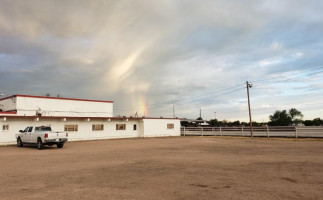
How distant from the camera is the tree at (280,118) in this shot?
297 feet

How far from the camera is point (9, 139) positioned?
26.5 meters

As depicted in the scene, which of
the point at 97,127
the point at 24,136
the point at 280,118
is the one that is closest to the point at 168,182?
the point at 24,136

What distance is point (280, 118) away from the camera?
92.2 meters

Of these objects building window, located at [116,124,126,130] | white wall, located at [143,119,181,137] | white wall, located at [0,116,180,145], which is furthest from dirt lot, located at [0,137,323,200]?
white wall, located at [143,119,181,137]

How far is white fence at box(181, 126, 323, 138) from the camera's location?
3047cm

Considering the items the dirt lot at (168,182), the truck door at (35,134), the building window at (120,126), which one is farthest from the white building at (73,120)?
the dirt lot at (168,182)

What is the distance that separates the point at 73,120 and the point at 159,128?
49.0 ft

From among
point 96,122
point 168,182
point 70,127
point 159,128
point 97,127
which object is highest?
point 96,122

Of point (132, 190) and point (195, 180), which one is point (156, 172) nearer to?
point (195, 180)

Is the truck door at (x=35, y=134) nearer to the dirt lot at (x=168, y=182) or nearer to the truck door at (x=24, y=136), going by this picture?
the truck door at (x=24, y=136)

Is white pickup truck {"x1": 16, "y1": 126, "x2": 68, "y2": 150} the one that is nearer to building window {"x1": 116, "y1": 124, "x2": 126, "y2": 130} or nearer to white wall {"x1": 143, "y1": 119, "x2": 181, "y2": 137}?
building window {"x1": 116, "y1": 124, "x2": 126, "y2": 130}

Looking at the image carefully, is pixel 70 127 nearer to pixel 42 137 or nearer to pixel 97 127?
pixel 97 127

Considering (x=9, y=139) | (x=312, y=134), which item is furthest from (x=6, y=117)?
(x=312, y=134)

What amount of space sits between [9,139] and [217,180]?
25.0m
